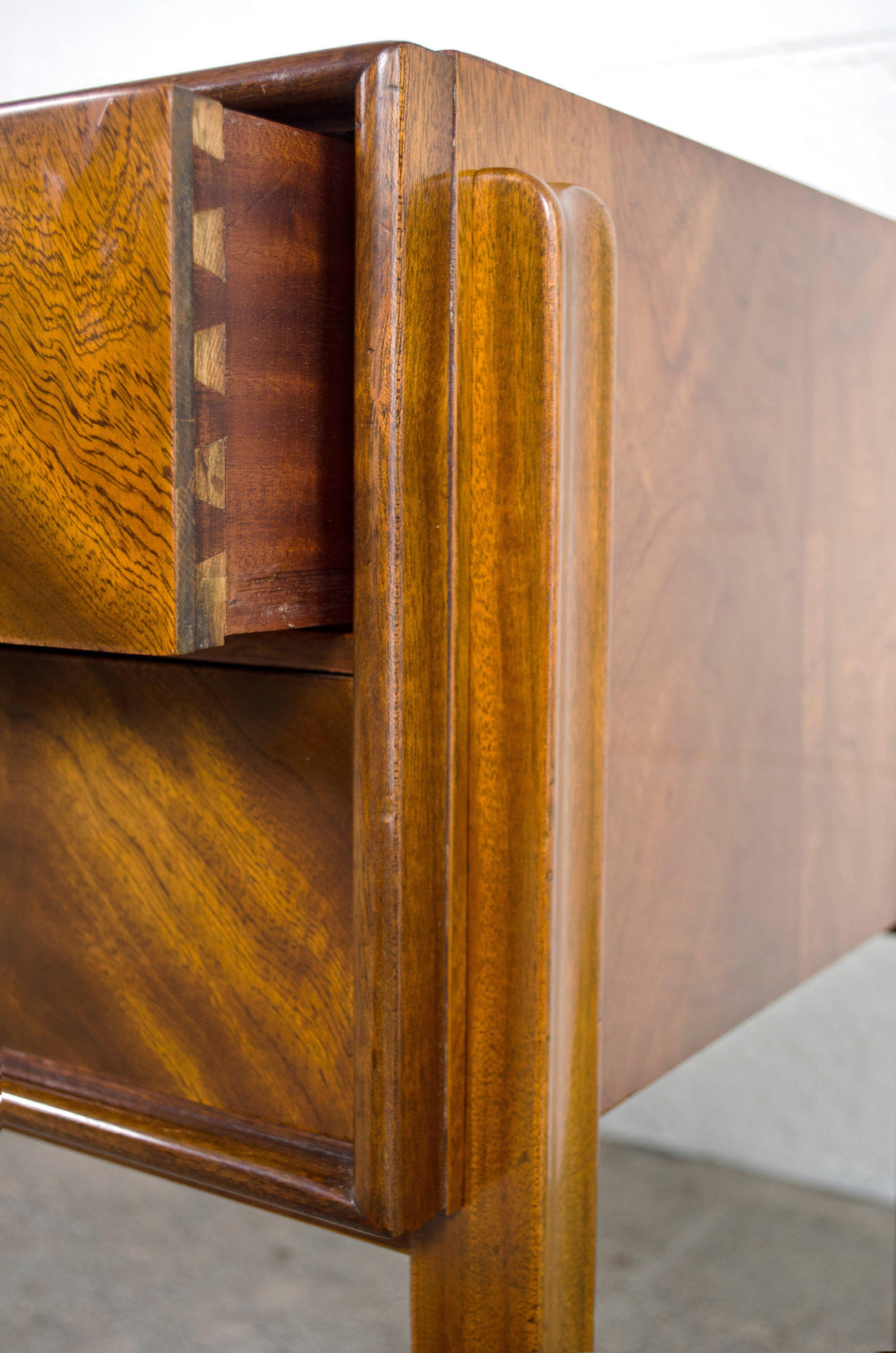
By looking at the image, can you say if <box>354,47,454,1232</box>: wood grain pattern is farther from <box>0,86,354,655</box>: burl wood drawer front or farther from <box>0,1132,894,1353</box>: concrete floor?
<box>0,1132,894,1353</box>: concrete floor

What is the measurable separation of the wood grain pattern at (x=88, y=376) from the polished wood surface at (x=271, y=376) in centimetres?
1

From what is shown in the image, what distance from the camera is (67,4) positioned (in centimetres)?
113

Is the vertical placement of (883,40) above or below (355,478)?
above

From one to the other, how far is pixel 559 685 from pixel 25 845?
8.1 inches

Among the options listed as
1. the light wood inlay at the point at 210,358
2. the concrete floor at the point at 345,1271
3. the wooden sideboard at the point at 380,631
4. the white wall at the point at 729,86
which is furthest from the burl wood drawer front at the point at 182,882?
the white wall at the point at 729,86

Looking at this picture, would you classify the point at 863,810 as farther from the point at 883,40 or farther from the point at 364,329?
the point at 883,40

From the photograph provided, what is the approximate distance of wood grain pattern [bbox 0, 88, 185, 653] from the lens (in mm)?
331

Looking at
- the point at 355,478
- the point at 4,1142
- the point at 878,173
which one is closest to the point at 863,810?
the point at 355,478

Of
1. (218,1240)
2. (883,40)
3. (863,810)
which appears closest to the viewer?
(863,810)

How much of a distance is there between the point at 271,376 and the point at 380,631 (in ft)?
0.25

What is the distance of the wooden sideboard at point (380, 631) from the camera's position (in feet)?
1.14

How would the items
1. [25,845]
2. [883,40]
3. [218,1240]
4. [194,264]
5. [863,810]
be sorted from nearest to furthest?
[194,264], [25,845], [863,810], [883,40], [218,1240]

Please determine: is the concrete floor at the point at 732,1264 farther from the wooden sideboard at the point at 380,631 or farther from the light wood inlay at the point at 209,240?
the light wood inlay at the point at 209,240

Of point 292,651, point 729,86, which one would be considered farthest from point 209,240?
point 729,86
